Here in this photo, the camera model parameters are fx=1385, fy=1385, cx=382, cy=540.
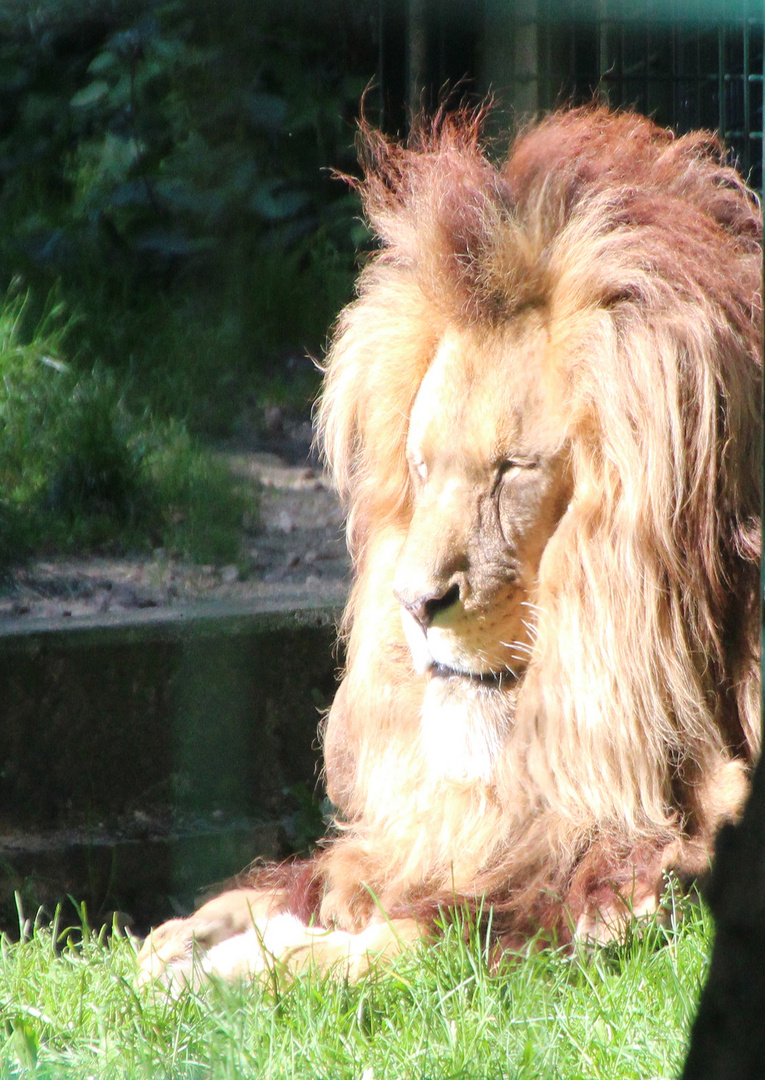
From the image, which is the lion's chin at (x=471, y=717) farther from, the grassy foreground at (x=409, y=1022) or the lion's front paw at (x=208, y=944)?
the lion's front paw at (x=208, y=944)

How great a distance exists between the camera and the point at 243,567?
3.02 metres

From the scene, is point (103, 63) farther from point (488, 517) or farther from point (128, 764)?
point (488, 517)

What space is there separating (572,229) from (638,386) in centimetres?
23

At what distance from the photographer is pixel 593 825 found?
1738 mm

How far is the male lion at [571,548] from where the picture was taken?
1.69 meters

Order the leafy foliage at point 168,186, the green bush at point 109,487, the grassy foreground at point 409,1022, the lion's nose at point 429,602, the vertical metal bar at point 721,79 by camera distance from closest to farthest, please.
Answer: the grassy foreground at point 409,1022 → the lion's nose at point 429,602 → the vertical metal bar at point 721,79 → the green bush at point 109,487 → the leafy foliage at point 168,186

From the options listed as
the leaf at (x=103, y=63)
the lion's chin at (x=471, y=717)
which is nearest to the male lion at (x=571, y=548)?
the lion's chin at (x=471, y=717)

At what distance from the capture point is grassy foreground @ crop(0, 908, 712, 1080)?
146cm

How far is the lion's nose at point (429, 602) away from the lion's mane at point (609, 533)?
12cm

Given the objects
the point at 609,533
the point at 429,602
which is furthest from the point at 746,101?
the point at 429,602

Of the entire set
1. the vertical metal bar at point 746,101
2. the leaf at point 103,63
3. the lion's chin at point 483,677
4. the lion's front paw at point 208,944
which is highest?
the leaf at point 103,63

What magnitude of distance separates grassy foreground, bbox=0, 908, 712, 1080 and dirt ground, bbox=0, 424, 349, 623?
1139mm

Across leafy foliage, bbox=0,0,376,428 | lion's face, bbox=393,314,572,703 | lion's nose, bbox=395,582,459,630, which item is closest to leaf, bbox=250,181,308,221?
leafy foliage, bbox=0,0,376,428

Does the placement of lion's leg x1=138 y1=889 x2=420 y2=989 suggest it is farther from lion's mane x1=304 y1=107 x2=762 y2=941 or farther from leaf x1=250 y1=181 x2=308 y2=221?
leaf x1=250 y1=181 x2=308 y2=221
